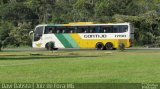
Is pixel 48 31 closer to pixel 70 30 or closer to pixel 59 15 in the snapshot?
pixel 70 30

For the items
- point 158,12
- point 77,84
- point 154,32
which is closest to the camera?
point 77,84

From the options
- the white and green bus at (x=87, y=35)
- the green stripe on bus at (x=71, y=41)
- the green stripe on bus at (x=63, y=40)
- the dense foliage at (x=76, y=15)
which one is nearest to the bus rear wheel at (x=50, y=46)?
the white and green bus at (x=87, y=35)

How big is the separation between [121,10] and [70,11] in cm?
1017

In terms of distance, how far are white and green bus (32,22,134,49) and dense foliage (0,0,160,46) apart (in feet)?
36.7

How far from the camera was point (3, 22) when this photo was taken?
81.2 metres

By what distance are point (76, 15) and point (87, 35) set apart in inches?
945

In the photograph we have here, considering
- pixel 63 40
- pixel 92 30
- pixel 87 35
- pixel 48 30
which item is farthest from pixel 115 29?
pixel 48 30

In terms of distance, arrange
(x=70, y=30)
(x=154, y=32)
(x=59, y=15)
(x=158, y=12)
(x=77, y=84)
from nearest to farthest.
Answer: (x=77, y=84), (x=70, y=30), (x=154, y=32), (x=158, y=12), (x=59, y=15)

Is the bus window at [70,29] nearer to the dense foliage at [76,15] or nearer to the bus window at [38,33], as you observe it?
the bus window at [38,33]

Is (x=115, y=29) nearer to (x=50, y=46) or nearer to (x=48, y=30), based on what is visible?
(x=50, y=46)

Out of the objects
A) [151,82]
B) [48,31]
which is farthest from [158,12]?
[151,82]

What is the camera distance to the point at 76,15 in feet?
266

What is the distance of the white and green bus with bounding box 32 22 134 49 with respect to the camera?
5644cm

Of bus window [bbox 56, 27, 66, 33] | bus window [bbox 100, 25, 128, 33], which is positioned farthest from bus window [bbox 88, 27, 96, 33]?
bus window [bbox 56, 27, 66, 33]
